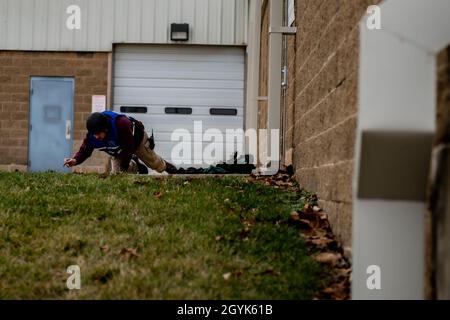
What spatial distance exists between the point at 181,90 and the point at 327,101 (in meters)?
9.48

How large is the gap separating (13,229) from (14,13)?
1083 centimetres

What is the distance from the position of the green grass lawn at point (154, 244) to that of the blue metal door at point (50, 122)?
811 cm

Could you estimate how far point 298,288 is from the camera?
354cm


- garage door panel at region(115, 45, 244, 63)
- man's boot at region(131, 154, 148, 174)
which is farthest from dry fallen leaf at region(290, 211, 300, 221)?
garage door panel at region(115, 45, 244, 63)

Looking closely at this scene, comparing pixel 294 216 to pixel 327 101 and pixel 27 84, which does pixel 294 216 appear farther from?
pixel 27 84

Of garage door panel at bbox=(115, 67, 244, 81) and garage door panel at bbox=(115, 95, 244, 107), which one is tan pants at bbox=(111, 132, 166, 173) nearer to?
garage door panel at bbox=(115, 95, 244, 107)

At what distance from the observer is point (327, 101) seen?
4.92 meters

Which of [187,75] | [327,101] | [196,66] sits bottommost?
[327,101]

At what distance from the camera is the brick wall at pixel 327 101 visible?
13.5 feet

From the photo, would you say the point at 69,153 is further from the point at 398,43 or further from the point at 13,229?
the point at 398,43

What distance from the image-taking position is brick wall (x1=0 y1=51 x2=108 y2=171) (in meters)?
14.0

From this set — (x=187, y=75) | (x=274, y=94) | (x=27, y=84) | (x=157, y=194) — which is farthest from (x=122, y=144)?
(x=27, y=84)

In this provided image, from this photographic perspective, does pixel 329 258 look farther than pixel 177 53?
No

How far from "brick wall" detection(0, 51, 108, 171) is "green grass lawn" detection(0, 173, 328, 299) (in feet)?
27.0
